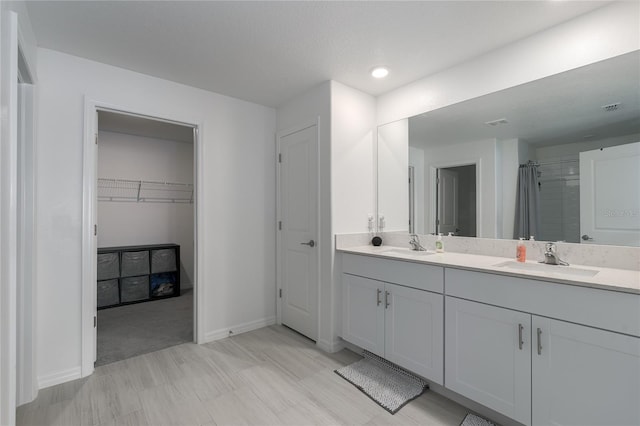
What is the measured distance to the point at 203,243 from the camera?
281cm

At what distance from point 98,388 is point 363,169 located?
2679mm

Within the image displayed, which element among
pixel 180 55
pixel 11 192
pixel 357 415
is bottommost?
pixel 357 415

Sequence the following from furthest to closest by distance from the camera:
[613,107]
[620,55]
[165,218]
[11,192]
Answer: [165,218] → [613,107] → [620,55] → [11,192]

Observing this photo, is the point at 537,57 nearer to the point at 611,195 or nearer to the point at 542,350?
the point at 611,195

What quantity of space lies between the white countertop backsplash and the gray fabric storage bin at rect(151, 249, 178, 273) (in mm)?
2964

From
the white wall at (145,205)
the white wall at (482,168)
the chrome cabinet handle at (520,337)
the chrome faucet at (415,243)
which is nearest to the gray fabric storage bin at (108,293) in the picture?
the white wall at (145,205)

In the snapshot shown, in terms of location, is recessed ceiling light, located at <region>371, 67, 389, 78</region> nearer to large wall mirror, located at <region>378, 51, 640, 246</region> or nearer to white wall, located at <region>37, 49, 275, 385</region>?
large wall mirror, located at <region>378, 51, 640, 246</region>

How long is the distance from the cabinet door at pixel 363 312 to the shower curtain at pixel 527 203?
107cm

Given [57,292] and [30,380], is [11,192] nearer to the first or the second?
[57,292]

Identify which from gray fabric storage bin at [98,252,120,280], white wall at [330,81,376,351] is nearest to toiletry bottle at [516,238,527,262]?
white wall at [330,81,376,351]

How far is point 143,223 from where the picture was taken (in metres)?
4.51

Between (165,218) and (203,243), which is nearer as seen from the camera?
(203,243)

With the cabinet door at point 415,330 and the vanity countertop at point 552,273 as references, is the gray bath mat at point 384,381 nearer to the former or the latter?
the cabinet door at point 415,330

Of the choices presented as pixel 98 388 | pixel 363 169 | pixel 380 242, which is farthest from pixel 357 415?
pixel 363 169
